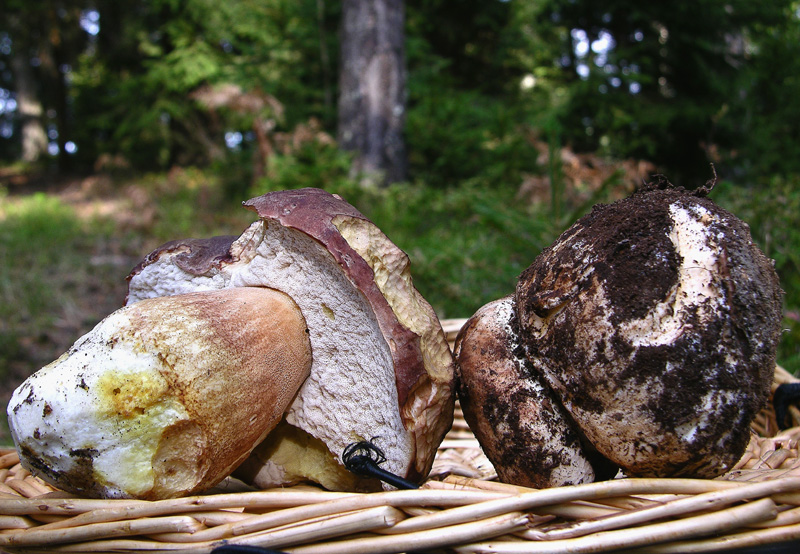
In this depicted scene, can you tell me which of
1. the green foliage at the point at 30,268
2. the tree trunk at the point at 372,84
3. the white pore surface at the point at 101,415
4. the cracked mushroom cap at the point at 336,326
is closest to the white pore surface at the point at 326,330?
the cracked mushroom cap at the point at 336,326

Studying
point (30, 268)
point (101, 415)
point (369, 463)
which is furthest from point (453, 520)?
point (30, 268)

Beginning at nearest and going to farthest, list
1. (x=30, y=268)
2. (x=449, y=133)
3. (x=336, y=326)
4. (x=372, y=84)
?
(x=336, y=326) → (x=30, y=268) → (x=372, y=84) → (x=449, y=133)

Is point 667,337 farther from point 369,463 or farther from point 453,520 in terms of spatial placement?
point 369,463

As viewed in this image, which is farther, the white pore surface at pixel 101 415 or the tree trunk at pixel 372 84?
the tree trunk at pixel 372 84

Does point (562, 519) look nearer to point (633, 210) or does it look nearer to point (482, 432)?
point (482, 432)

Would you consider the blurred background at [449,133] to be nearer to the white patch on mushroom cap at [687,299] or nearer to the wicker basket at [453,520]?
the white patch on mushroom cap at [687,299]

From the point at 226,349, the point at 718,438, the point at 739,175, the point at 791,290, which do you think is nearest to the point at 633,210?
the point at 718,438
